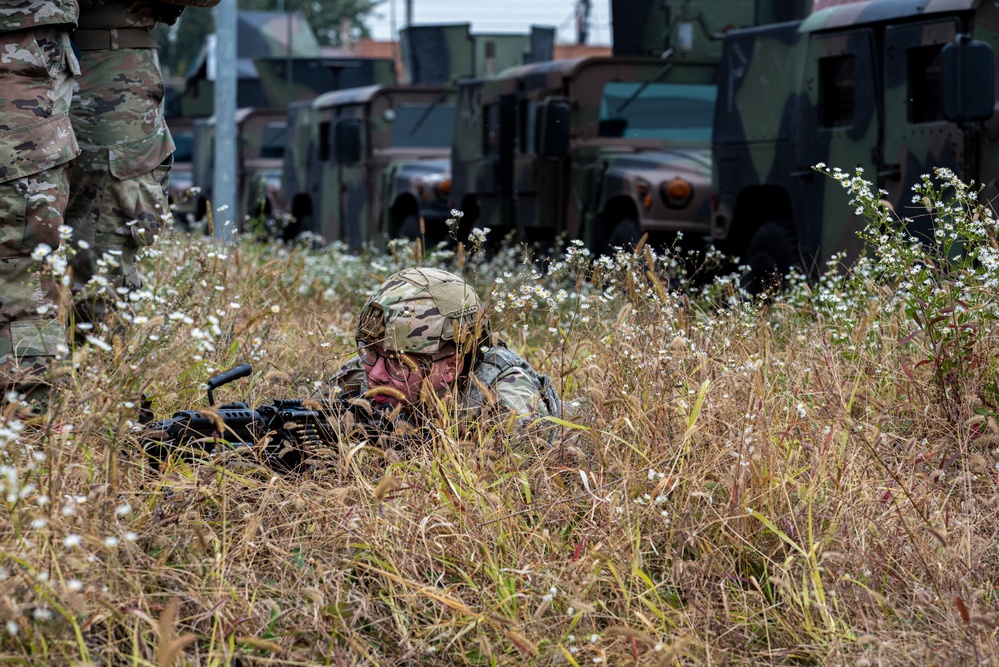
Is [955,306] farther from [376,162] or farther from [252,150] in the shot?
[252,150]

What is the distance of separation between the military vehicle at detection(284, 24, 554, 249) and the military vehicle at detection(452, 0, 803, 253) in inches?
51.9

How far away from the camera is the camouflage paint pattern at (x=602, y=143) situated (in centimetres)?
771

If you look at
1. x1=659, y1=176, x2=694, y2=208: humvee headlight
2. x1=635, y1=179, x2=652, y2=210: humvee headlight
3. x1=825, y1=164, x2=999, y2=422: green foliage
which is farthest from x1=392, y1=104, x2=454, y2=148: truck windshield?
x1=825, y1=164, x2=999, y2=422: green foliage

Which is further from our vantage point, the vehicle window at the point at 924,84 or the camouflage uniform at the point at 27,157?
the vehicle window at the point at 924,84

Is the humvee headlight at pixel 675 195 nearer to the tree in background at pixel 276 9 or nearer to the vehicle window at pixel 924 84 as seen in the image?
the vehicle window at pixel 924 84

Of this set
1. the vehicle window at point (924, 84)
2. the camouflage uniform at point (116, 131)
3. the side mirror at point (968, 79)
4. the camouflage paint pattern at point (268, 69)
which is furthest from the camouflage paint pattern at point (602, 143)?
the camouflage paint pattern at point (268, 69)

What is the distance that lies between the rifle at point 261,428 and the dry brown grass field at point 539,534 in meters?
0.05

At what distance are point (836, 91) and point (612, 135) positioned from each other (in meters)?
2.39

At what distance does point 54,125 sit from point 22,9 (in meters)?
0.28

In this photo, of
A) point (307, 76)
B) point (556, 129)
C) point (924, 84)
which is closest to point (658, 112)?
point (556, 129)

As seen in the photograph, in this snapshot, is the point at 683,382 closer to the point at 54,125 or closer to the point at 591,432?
the point at 591,432

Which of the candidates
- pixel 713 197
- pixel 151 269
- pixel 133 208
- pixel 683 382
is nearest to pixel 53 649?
pixel 683 382

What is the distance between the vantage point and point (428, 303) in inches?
131

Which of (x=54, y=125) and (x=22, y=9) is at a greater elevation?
(x=22, y=9)
